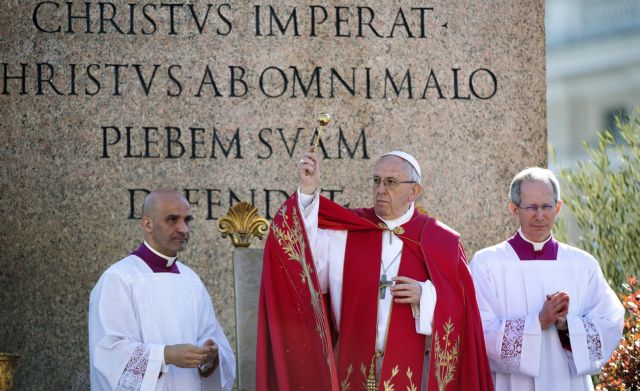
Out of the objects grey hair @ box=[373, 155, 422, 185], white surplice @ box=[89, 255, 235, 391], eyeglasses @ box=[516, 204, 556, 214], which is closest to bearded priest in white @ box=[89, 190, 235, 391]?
white surplice @ box=[89, 255, 235, 391]

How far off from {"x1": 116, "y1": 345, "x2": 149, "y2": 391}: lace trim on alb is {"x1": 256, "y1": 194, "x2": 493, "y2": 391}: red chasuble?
0.65 metres

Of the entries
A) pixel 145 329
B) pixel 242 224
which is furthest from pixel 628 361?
pixel 145 329

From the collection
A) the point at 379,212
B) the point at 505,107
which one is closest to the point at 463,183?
the point at 505,107

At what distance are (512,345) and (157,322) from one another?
6.65 ft

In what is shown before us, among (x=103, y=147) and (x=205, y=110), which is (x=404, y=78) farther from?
(x=103, y=147)

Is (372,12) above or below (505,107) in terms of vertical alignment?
above

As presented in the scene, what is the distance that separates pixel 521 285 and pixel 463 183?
6.28 feet

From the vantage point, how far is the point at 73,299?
407 inches

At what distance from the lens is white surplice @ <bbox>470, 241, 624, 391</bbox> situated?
28.3 ft

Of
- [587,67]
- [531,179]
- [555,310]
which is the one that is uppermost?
[587,67]

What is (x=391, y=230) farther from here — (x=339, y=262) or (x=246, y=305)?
(x=246, y=305)

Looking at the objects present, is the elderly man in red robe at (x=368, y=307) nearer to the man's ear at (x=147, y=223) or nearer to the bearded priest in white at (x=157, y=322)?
the bearded priest in white at (x=157, y=322)

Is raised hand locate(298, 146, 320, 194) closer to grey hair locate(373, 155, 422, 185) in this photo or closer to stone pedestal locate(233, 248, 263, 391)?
grey hair locate(373, 155, 422, 185)

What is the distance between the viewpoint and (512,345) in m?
8.62
